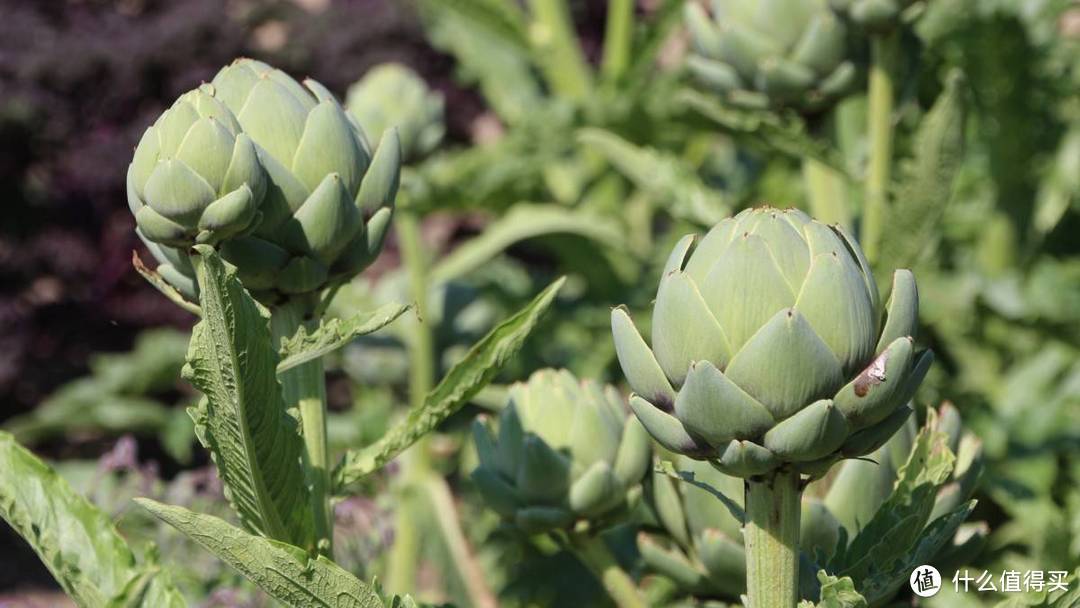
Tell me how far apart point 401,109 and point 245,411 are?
2.54ft

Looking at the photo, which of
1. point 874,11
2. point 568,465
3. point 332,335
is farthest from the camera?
point 874,11

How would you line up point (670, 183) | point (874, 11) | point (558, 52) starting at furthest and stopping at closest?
point (558, 52) < point (670, 183) < point (874, 11)

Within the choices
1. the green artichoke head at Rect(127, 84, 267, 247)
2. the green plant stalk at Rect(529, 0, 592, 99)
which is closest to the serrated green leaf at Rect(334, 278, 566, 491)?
the green artichoke head at Rect(127, 84, 267, 247)

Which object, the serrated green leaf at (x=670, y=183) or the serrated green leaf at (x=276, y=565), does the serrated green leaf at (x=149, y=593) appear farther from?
the serrated green leaf at (x=670, y=183)

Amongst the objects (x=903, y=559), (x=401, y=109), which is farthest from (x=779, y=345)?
(x=401, y=109)

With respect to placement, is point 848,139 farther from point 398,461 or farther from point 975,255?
point 398,461

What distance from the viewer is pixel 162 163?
0.56 m

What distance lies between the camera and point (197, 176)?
56cm

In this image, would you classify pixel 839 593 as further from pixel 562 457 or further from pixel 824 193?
pixel 824 193

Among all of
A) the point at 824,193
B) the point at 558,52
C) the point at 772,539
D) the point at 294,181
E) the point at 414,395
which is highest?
the point at 294,181

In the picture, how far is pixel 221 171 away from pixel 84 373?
1.66m

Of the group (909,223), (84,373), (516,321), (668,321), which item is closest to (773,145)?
(909,223)

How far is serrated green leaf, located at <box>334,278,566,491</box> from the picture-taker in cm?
65

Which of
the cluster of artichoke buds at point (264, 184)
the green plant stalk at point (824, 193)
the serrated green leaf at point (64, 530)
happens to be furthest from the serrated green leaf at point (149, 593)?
the green plant stalk at point (824, 193)
